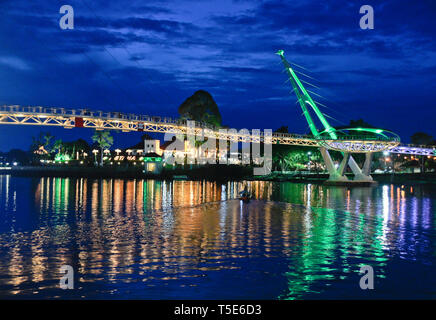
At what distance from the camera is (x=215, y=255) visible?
57.9ft

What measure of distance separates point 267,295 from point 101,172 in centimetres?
9903

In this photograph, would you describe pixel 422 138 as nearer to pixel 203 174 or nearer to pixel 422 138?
pixel 422 138

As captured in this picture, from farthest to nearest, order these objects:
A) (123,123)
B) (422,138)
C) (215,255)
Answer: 1. (422,138)
2. (123,123)
3. (215,255)

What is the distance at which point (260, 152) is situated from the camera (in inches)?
5389

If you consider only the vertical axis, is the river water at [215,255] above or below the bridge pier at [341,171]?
below

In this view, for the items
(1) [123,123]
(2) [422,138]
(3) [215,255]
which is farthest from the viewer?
(2) [422,138]

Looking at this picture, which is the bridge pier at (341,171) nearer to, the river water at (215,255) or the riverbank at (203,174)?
the riverbank at (203,174)

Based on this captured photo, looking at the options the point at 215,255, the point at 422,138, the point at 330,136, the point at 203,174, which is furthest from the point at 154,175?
the point at 422,138

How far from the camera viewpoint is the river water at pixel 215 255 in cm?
1325

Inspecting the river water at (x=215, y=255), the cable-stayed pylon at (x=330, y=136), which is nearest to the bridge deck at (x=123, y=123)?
the cable-stayed pylon at (x=330, y=136)

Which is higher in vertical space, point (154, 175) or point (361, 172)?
point (361, 172)

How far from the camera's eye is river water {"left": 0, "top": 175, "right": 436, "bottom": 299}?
1325 cm
